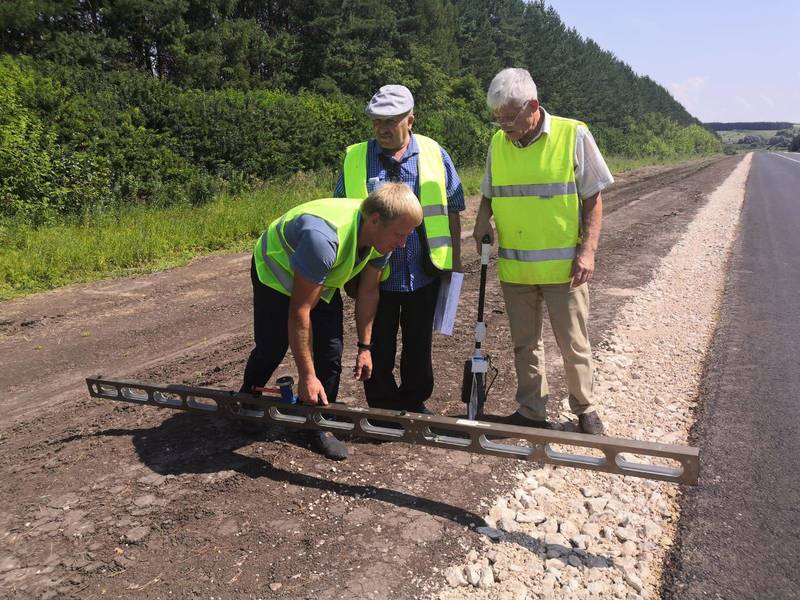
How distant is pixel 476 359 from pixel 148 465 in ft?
6.76

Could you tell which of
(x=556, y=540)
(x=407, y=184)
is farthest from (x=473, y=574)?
(x=407, y=184)

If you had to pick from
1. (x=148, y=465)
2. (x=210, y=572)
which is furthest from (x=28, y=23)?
(x=210, y=572)

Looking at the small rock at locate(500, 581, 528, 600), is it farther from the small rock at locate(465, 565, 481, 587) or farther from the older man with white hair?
the older man with white hair

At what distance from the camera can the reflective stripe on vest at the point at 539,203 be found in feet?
10.5

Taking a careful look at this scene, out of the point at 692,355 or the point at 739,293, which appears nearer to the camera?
the point at 692,355

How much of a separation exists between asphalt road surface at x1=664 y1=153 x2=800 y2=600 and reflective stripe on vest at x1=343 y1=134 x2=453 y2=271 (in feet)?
6.21

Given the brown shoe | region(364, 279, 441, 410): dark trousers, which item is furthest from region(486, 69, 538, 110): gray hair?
the brown shoe

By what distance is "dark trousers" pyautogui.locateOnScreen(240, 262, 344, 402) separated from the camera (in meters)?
3.28

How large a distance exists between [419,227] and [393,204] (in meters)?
0.60

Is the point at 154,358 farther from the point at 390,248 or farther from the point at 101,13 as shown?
the point at 101,13

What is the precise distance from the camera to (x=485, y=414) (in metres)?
3.97

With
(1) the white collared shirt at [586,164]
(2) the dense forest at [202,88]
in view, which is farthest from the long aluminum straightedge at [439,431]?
(2) the dense forest at [202,88]

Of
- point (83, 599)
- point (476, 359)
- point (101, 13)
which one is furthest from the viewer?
point (101, 13)

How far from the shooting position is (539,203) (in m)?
3.30
